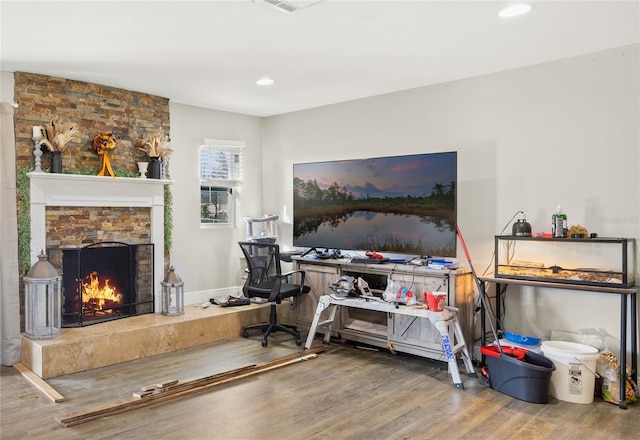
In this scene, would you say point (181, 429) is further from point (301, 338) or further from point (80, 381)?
point (301, 338)

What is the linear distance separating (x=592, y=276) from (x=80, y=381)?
3.97 m

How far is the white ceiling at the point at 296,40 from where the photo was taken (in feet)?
9.70

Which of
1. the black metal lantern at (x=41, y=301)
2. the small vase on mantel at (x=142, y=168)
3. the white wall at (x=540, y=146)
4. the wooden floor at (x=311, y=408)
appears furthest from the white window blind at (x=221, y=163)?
the wooden floor at (x=311, y=408)

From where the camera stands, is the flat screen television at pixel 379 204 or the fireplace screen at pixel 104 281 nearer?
the flat screen television at pixel 379 204

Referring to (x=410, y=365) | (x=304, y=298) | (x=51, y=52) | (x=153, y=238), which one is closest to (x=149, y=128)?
(x=153, y=238)

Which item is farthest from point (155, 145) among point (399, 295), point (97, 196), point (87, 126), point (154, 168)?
point (399, 295)

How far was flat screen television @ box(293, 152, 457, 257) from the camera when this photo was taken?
434cm

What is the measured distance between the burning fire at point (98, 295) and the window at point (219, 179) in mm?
1327

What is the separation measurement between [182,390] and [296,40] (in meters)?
2.67

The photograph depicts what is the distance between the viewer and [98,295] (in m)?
4.71

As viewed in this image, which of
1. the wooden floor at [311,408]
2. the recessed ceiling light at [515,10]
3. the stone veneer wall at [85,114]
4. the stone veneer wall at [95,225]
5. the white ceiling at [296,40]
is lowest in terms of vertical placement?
the wooden floor at [311,408]

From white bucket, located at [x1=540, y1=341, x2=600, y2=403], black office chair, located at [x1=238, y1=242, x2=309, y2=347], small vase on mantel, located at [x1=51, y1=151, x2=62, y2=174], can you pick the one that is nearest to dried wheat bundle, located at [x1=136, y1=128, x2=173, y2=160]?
small vase on mantel, located at [x1=51, y1=151, x2=62, y2=174]

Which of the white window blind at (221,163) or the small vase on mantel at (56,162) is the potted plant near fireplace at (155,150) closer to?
the white window blind at (221,163)

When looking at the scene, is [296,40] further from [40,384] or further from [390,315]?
[40,384]
